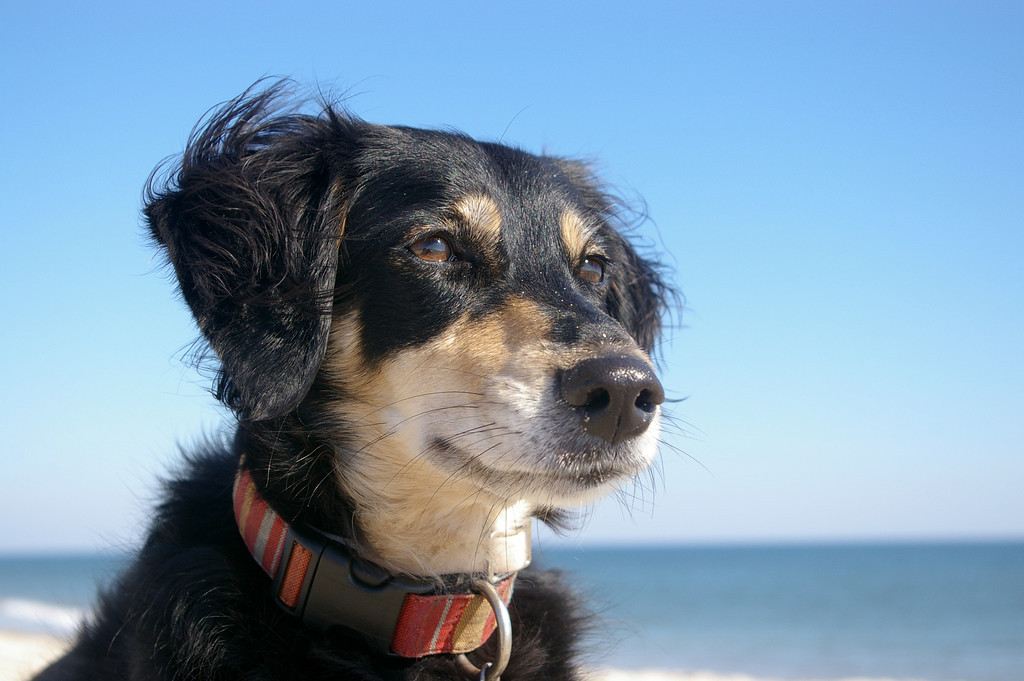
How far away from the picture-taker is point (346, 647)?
2.24 metres

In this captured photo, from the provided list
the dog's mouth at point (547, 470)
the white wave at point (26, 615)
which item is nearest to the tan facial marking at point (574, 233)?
the dog's mouth at point (547, 470)

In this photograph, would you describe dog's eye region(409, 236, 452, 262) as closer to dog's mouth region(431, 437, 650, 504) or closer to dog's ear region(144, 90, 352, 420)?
dog's ear region(144, 90, 352, 420)

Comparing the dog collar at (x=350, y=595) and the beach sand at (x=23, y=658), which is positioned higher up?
the dog collar at (x=350, y=595)

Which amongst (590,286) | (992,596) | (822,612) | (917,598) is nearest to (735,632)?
(822,612)

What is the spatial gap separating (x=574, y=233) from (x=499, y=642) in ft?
4.76

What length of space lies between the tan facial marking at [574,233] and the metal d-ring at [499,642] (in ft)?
3.96

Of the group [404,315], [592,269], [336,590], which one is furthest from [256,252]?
[592,269]

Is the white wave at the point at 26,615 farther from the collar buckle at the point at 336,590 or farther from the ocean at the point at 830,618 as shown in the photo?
the collar buckle at the point at 336,590

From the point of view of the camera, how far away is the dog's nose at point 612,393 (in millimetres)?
2076

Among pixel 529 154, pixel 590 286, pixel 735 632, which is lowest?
pixel 735 632

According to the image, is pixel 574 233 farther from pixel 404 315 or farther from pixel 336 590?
pixel 336 590

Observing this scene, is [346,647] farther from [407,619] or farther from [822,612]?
[822,612]

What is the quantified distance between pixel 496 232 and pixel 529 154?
0.76 meters

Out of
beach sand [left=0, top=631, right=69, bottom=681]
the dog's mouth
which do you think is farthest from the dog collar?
beach sand [left=0, top=631, right=69, bottom=681]
